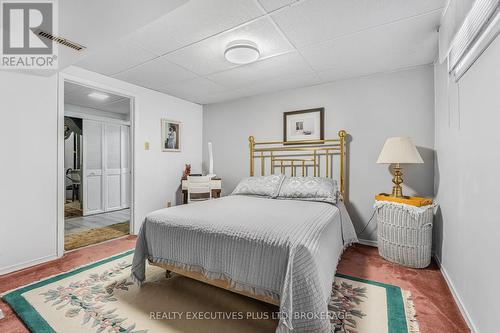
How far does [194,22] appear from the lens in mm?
1921

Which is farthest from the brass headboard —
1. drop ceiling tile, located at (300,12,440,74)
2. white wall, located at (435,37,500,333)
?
white wall, located at (435,37,500,333)

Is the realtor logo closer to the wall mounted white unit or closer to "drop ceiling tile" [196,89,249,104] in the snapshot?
"drop ceiling tile" [196,89,249,104]

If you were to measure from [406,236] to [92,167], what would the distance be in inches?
224

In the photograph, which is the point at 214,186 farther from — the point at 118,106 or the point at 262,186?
the point at 118,106

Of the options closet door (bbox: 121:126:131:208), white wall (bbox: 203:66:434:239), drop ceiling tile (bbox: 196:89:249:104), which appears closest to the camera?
white wall (bbox: 203:66:434:239)

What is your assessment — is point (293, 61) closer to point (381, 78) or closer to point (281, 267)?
point (381, 78)

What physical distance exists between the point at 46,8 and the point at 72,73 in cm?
149

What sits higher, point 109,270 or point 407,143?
point 407,143

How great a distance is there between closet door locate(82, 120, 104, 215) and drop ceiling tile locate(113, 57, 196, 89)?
2.40 metres

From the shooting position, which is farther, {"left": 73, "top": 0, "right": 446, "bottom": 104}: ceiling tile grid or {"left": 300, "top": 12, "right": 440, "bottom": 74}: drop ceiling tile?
{"left": 300, "top": 12, "right": 440, "bottom": 74}: drop ceiling tile

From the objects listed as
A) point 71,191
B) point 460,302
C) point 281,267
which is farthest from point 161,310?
point 71,191

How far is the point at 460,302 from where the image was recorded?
65.7 inches

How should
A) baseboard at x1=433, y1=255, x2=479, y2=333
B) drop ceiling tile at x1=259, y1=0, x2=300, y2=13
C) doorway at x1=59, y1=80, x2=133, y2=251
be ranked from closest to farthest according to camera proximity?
baseboard at x1=433, y1=255, x2=479, y2=333, drop ceiling tile at x1=259, y1=0, x2=300, y2=13, doorway at x1=59, y1=80, x2=133, y2=251

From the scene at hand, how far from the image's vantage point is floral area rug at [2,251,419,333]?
1503mm
